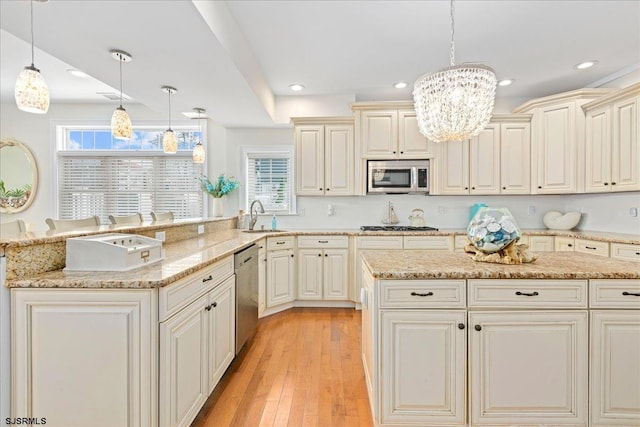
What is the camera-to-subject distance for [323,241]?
3742mm

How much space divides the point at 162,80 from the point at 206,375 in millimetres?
2527

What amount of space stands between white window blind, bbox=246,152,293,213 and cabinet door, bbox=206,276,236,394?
7.64 ft

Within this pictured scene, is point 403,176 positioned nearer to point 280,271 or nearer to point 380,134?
point 380,134

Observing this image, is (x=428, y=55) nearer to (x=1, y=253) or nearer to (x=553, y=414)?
(x=553, y=414)

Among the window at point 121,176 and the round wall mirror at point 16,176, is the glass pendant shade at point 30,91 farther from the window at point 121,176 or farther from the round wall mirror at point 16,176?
the round wall mirror at point 16,176

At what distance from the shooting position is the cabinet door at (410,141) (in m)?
3.89

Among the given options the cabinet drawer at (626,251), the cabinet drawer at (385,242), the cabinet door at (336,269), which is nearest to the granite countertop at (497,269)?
the cabinet drawer at (626,251)

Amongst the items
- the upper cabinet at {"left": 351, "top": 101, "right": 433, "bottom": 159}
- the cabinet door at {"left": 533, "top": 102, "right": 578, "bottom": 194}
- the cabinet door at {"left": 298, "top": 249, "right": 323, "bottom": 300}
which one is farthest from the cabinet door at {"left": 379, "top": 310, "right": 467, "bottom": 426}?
the cabinet door at {"left": 533, "top": 102, "right": 578, "bottom": 194}

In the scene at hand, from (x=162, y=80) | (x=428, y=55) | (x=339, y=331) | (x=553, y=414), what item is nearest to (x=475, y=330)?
(x=553, y=414)

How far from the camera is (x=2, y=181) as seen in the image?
4.59m

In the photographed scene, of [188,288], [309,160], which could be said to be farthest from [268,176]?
[188,288]

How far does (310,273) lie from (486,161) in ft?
8.66

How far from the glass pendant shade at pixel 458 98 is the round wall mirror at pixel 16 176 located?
5.57 meters

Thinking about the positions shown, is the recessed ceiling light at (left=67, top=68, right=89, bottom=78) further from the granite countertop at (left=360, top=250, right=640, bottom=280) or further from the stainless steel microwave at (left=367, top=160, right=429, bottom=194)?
the granite countertop at (left=360, top=250, right=640, bottom=280)
